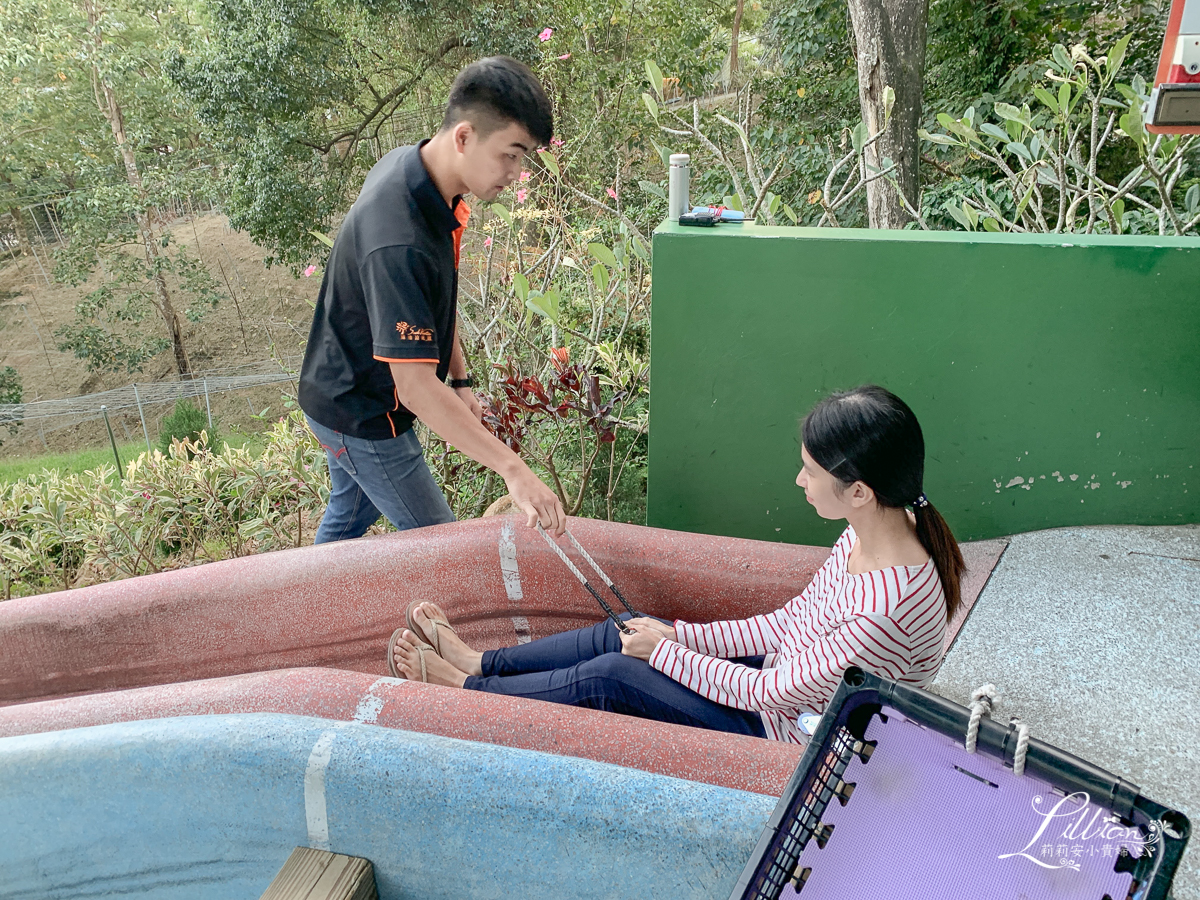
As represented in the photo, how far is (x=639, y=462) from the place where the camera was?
12.2 ft

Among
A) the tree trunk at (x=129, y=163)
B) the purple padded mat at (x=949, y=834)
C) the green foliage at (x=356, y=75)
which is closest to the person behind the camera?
the purple padded mat at (x=949, y=834)

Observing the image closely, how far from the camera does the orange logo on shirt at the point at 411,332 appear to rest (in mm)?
1796

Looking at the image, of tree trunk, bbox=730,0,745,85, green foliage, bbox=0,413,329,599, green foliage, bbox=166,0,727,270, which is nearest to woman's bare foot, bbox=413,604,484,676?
green foliage, bbox=0,413,329,599

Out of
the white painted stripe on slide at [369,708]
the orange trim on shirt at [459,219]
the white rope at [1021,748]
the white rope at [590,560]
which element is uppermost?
the orange trim on shirt at [459,219]

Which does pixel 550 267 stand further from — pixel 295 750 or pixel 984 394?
pixel 295 750

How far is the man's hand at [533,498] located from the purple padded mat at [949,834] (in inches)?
38.7

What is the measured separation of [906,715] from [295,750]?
938mm

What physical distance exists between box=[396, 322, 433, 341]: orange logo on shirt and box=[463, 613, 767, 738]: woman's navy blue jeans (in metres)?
0.78

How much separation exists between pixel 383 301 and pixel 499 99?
49cm

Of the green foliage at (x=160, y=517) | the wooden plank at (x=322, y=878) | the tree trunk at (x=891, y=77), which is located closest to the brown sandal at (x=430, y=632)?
the wooden plank at (x=322, y=878)

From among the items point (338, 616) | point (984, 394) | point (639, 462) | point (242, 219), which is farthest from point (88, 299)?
point (984, 394)

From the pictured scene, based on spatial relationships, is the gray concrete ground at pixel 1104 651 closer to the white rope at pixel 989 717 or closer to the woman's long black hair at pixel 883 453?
the woman's long black hair at pixel 883 453

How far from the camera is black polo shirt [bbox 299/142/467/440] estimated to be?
1800 mm

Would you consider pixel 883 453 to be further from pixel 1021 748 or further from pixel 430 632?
pixel 430 632
